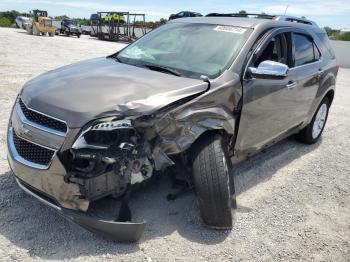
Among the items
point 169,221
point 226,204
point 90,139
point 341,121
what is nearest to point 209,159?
point 226,204

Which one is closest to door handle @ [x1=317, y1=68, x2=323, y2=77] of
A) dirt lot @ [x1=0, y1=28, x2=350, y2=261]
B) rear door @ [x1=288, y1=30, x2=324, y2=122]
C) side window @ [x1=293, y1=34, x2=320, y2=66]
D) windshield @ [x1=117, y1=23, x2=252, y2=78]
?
rear door @ [x1=288, y1=30, x2=324, y2=122]

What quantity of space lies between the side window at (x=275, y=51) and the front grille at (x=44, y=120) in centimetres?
212

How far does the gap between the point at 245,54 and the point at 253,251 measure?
74.7 inches

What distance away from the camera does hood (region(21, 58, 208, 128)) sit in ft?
9.45

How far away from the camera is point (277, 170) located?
4.96m

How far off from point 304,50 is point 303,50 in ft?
0.16

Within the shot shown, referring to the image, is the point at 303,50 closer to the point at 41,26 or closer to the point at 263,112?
the point at 263,112

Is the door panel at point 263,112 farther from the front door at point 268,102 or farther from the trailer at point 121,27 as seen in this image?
the trailer at point 121,27

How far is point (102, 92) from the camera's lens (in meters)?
3.08

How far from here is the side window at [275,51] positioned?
4.13 meters

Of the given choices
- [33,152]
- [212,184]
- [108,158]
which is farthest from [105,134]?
[212,184]

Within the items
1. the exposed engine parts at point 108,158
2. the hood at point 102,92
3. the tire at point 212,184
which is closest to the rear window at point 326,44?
the hood at point 102,92

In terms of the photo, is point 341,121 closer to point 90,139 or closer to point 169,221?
point 169,221

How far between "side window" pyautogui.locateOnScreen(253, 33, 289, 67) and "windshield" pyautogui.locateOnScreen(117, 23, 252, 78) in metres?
0.28
